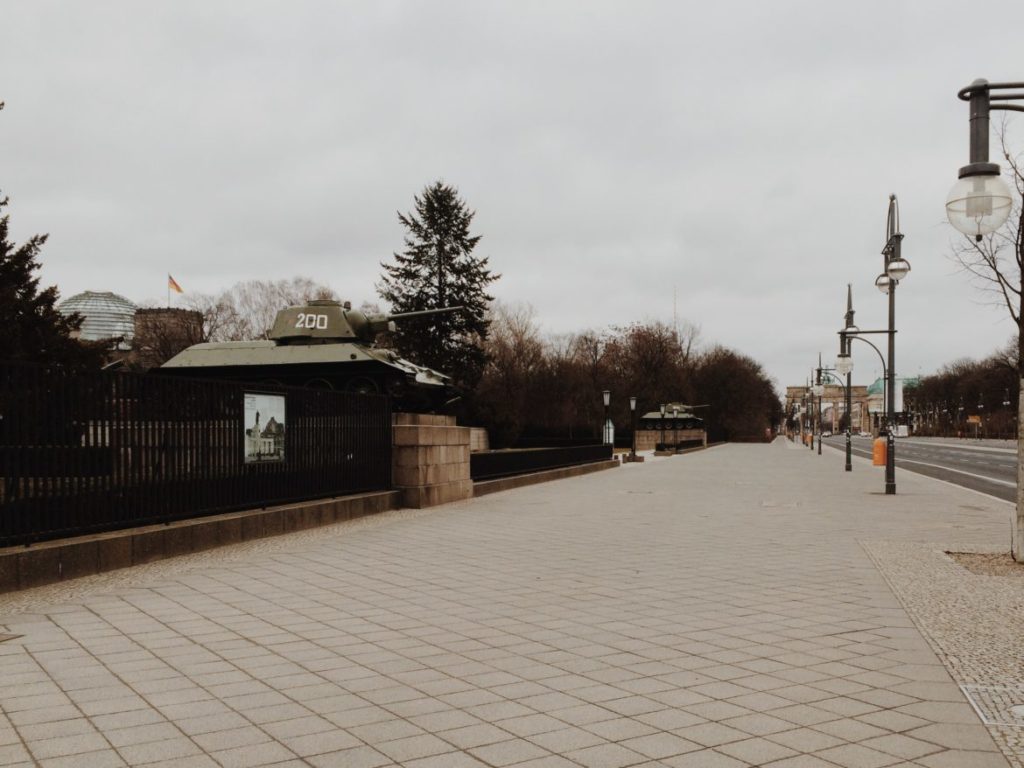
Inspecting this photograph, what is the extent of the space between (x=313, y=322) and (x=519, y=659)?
1547 cm

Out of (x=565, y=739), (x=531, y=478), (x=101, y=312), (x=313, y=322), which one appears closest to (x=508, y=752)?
(x=565, y=739)

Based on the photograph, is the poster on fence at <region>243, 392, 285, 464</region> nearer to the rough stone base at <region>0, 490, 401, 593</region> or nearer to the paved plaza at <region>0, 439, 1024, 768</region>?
the rough stone base at <region>0, 490, 401, 593</region>

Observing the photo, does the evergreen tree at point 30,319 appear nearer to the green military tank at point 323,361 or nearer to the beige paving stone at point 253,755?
the green military tank at point 323,361

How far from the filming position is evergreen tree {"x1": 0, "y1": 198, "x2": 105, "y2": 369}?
23.9 metres

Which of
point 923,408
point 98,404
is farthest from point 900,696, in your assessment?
point 923,408

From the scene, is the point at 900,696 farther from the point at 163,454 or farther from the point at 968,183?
the point at 163,454

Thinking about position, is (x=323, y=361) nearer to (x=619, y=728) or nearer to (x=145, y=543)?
(x=145, y=543)

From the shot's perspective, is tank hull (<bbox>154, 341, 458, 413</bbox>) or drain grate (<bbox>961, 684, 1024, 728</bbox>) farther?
tank hull (<bbox>154, 341, 458, 413</bbox>)

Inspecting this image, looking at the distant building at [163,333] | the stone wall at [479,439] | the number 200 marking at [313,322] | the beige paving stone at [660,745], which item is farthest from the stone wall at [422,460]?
the distant building at [163,333]

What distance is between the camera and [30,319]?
1000 inches

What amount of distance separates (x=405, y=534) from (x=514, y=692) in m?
7.31

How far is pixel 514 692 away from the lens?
4.82 m

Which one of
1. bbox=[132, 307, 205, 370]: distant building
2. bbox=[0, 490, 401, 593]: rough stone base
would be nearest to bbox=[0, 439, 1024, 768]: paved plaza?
bbox=[0, 490, 401, 593]: rough stone base

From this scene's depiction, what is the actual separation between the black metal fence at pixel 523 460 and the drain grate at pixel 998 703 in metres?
14.6
